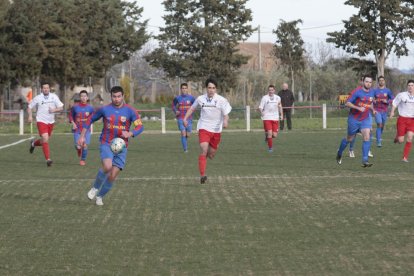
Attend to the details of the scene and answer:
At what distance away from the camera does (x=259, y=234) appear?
953 cm

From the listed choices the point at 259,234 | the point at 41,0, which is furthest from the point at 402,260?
the point at 41,0

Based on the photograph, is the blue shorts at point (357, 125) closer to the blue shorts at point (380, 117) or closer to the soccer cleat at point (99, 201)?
the blue shorts at point (380, 117)

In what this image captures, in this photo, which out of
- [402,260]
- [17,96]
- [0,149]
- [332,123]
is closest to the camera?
[402,260]

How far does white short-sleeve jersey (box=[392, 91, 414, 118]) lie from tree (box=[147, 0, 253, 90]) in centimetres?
4257

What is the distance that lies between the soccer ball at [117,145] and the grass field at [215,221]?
30.6 inches

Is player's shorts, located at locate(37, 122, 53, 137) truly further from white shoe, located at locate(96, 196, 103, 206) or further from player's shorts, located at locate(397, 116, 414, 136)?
white shoe, located at locate(96, 196, 103, 206)

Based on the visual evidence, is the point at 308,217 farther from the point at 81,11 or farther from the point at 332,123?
the point at 81,11

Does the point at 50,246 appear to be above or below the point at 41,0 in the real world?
below

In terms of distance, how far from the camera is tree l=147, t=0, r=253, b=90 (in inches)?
2501

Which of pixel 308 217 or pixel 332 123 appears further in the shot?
pixel 332 123

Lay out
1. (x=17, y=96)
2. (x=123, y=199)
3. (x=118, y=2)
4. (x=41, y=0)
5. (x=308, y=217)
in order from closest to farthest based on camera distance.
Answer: (x=308, y=217)
(x=123, y=199)
(x=41, y=0)
(x=118, y=2)
(x=17, y=96)

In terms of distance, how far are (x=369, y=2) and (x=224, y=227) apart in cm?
5157

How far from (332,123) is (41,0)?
22937 mm

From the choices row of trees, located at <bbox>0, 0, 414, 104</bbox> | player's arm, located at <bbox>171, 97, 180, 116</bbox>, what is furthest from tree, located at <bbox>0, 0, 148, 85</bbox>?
player's arm, located at <bbox>171, 97, 180, 116</bbox>
